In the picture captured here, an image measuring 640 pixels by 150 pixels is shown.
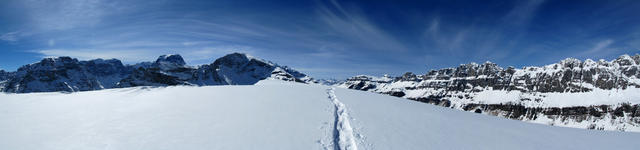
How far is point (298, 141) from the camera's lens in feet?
26.8

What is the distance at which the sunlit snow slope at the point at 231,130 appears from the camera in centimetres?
762

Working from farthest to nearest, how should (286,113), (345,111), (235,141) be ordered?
1. (345,111)
2. (286,113)
3. (235,141)

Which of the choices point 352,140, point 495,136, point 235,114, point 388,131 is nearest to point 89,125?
point 235,114

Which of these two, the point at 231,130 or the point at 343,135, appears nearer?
the point at 231,130

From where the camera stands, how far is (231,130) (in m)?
8.98

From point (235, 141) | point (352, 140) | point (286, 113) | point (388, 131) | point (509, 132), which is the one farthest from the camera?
point (286, 113)

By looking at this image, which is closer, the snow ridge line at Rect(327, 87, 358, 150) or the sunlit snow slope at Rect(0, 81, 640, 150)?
the sunlit snow slope at Rect(0, 81, 640, 150)

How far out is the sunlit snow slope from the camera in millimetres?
7625

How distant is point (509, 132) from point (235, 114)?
12134 mm

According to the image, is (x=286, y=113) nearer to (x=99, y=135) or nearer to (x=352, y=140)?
(x=352, y=140)

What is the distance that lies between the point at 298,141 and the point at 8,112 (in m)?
12.6

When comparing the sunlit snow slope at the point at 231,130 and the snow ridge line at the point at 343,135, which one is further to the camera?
the snow ridge line at the point at 343,135

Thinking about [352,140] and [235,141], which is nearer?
[235,141]

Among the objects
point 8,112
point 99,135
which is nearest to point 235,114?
point 99,135
